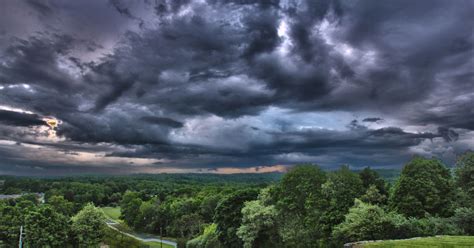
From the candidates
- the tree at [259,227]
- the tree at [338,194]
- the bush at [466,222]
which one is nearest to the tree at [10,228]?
the tree at [259,227]

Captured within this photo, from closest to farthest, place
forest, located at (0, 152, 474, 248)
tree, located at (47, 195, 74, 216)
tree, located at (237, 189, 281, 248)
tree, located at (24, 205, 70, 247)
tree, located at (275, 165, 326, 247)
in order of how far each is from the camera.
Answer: forest, located at (0, 152, 474, 248)
tree, located at (275, 165, 326, 247)
tree, located at (237, 189, 281, 248)
tree, located at (24, 205, 70, 247)
tree, located at (47, 195, 74, 216)

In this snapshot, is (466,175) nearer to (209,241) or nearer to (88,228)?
(209,241)

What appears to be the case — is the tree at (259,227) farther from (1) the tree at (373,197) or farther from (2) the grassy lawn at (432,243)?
(2) the grassy lawn at (432,243)

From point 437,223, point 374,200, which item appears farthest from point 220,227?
point 437,223

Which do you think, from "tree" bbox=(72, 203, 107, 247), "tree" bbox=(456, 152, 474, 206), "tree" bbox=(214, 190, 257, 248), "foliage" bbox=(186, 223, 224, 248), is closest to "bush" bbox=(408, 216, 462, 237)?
"tree" bbox=(456, 152, 474, 206)

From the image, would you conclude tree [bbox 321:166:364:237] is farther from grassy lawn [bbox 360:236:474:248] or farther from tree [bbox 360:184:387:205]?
grassy lawn [bbox 360:236:474:248]

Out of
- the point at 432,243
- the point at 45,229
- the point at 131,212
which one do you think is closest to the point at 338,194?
the point at 432,243

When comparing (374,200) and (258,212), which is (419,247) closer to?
(374,200)
